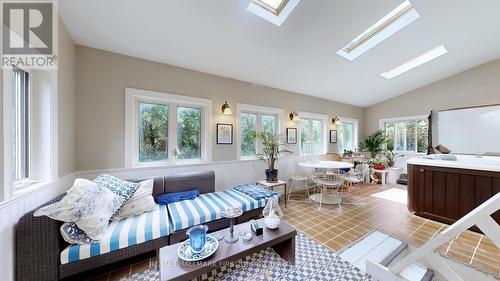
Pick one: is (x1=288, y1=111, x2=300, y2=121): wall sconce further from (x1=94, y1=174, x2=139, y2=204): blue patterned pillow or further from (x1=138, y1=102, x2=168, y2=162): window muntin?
(x1=94, y1=174, x2=139, y2=204): blue patterned pillow

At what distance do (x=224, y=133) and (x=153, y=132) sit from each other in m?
1.21

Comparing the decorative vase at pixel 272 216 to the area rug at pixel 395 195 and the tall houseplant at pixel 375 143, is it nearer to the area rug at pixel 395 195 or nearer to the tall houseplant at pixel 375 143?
the area rug at pixel 395 195

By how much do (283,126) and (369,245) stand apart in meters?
2.72

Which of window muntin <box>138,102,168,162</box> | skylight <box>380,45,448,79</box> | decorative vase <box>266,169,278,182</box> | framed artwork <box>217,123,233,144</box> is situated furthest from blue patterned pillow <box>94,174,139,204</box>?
skylight <box>380,45,448,79</box>

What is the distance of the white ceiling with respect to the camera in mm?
2002

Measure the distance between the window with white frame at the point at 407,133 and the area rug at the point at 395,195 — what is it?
1.80 m

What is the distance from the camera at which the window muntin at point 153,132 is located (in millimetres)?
2824

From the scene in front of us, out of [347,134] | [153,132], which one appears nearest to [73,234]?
[153,132]

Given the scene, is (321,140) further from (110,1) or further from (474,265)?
(110,1)

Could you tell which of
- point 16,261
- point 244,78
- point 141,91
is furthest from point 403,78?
point 16,261

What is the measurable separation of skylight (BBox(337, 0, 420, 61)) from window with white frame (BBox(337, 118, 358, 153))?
9.41ft

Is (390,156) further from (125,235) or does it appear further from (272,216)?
(125,235)

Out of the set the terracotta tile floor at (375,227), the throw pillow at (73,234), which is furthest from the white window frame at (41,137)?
the terracotta tile floor at (375,227)

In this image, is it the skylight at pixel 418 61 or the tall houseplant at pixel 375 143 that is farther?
the tall houseplant at pixel 375 143
